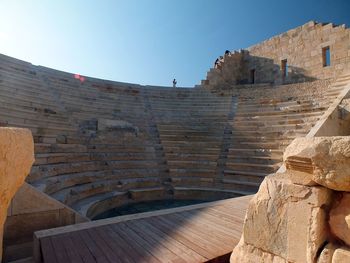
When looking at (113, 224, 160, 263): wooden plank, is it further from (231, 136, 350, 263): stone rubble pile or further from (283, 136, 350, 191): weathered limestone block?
(283, 136, 350, 191): weathered limestone block

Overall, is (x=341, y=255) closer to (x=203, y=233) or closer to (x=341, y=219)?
(x=341, y=219)

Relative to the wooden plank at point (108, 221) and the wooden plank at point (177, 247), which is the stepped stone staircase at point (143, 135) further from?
the wooden plank at point (177, 247)

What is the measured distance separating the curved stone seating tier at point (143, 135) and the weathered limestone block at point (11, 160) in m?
3.15

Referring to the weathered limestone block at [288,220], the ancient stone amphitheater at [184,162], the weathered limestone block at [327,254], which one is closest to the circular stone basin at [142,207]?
the ancient stone amphitheater at [184,162]

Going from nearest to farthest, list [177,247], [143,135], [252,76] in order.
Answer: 1. [177,247]
2. [143,135]
3. [252,76]

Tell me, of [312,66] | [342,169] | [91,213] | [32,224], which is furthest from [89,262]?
[312,66]

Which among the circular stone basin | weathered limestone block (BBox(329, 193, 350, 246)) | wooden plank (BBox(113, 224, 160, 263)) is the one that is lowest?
the circular stone basin

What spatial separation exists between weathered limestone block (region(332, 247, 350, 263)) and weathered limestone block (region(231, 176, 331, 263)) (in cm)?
10

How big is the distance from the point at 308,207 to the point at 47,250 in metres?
2.51

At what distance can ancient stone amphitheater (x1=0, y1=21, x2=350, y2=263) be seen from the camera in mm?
1652

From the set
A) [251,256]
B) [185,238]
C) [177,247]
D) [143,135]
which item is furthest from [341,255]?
[143,135]

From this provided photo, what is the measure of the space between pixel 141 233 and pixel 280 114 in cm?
679

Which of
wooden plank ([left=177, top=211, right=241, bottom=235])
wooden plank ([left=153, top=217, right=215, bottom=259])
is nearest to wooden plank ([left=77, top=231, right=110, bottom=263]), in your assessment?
wooden plank ([left=153, top=217, right=215, bottom=259])

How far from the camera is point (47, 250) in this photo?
2.59m
